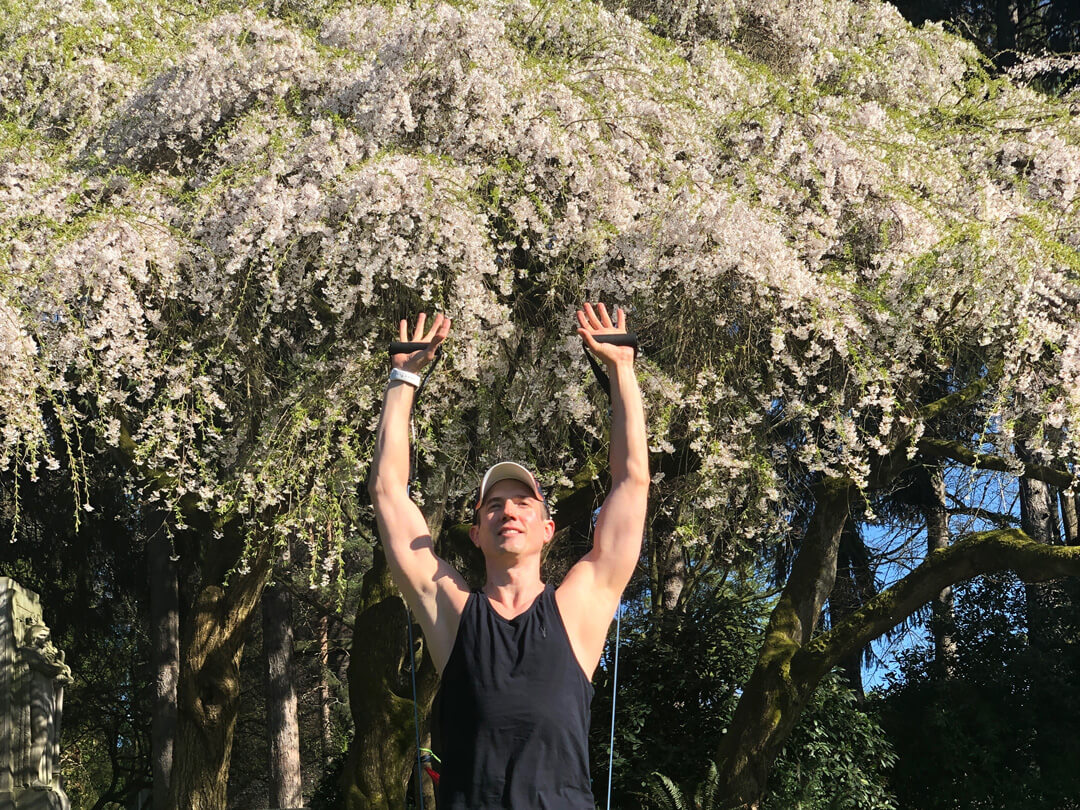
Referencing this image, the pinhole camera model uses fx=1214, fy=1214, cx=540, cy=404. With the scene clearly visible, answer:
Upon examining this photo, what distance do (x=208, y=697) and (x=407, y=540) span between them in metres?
8.04

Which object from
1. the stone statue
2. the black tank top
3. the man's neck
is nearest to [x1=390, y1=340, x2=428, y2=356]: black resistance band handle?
the man's neck

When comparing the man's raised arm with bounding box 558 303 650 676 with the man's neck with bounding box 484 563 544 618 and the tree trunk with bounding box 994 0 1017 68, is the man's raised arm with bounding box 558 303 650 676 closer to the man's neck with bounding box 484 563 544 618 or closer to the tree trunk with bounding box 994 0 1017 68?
the man's neck with bounding box 484 563 544 618

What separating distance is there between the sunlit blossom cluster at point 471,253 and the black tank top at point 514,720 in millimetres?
4473

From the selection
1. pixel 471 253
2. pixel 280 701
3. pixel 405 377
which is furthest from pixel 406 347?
pixel 280 701

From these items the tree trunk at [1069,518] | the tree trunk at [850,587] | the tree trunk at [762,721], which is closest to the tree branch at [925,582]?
the tree trunk at [762,721]

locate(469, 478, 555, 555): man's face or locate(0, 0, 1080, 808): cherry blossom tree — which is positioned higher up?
locate(0, 0, 1080, 808): cherry blossom tree

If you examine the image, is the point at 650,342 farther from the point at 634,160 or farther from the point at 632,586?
the point at 632,586

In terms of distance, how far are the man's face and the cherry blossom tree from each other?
4.22 meters

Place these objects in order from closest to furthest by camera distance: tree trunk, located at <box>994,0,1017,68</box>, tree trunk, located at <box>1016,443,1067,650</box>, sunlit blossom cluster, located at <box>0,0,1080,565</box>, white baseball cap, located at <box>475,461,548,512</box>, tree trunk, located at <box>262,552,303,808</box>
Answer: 1. white baseball cap, located at <box>475,461,548,512</box>
2. sunlit blossom cluster, located at <box>0,0,1080,565</box>
3. tree trunk, located at <box>1016,443,1067,650</box>
4. tree trunk, located at <box>262,552,303,808</box>
5. tree trunk, located at <box>994,0,1017,68</box>

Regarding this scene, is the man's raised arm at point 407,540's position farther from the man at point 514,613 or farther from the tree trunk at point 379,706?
the tree trunk at point 379,706

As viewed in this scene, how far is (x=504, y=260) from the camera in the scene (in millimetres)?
7859

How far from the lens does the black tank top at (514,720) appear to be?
270 centimetres

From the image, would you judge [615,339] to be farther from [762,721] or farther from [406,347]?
[762,721]

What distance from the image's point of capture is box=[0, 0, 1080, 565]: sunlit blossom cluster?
7.36 m
